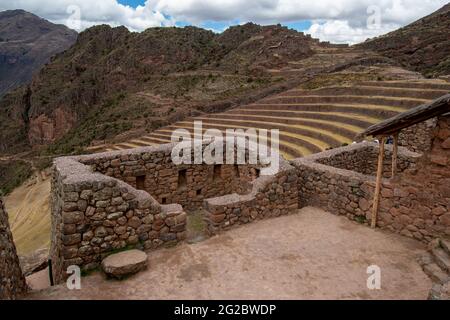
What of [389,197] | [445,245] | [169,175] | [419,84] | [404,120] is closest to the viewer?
[445,245]

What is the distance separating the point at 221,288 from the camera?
4.92 metres

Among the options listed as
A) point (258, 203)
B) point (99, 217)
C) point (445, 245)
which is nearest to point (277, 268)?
point (258, 203)

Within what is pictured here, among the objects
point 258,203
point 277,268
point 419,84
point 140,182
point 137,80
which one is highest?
point 137,80

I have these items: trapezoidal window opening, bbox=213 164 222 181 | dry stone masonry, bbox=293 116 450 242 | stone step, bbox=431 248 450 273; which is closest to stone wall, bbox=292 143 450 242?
dry stone masonry, bbox=293 116 450 242

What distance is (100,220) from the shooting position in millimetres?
5395

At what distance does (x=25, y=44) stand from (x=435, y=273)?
17864 cm

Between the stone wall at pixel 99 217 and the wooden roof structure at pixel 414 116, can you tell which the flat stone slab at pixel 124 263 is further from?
the wooden roof structure at pixel 414 116

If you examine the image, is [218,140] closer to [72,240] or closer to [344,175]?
[344,175]

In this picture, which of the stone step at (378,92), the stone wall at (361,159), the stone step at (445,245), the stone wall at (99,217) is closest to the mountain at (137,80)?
the stone step at (378,92)

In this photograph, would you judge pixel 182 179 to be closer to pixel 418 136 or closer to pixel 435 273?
pixel 435 273

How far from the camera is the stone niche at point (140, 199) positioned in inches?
209

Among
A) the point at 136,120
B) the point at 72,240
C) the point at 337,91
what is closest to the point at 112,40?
the point at 136,120

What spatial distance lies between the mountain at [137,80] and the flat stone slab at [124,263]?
929 inches

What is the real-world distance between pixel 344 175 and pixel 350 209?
689 mm
